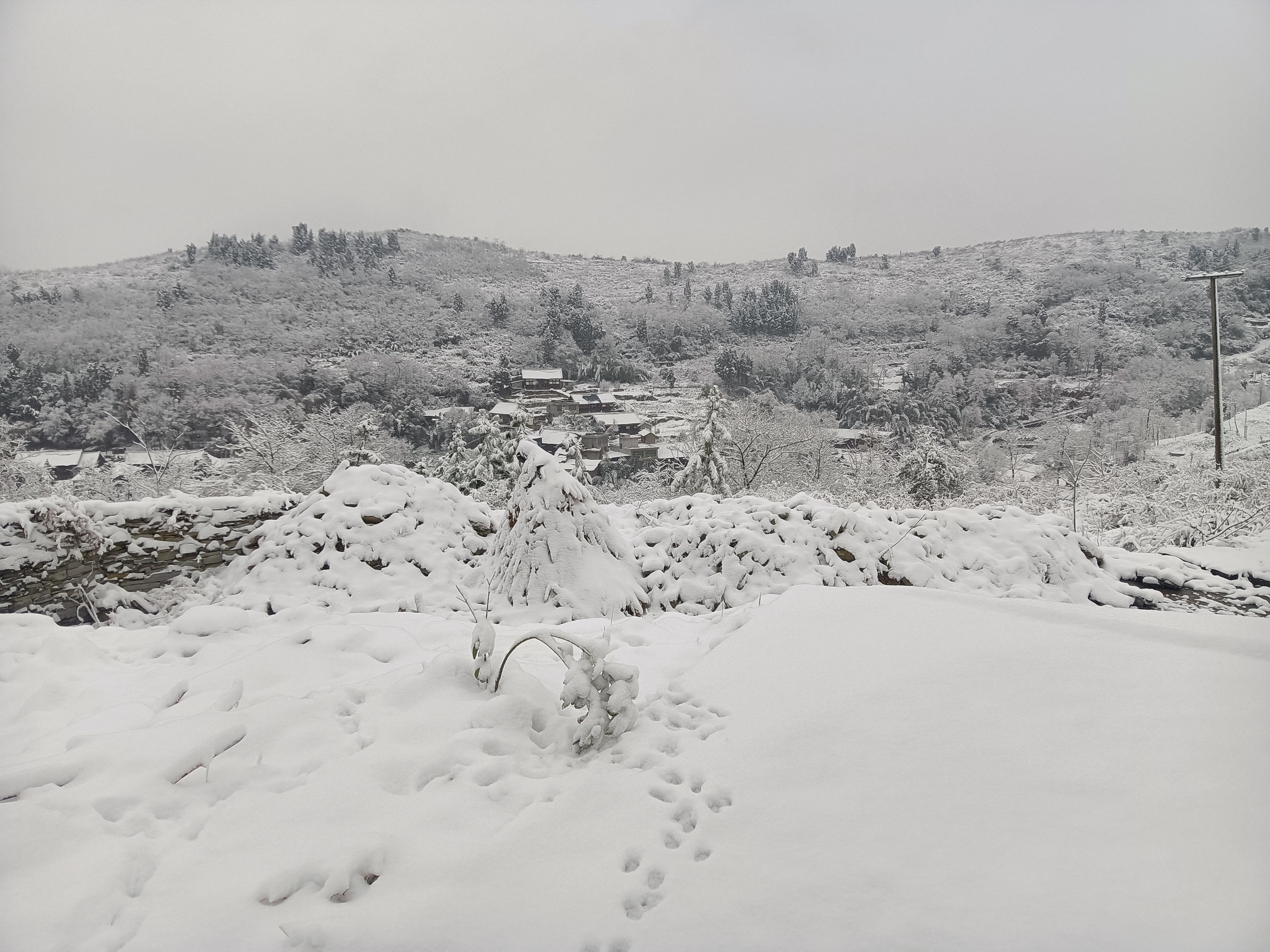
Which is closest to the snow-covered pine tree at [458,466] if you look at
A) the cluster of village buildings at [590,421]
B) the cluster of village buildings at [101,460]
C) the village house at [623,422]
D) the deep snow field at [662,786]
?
the cluster of village buildings at [590,421]

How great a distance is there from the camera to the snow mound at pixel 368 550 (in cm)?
499

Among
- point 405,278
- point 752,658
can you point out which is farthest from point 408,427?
point 405,278

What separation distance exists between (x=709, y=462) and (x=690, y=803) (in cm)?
1826

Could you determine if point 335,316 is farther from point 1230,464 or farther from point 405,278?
point 1230,464

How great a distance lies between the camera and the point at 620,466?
31.3 m

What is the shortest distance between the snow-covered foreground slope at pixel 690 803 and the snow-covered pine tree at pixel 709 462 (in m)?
17.0

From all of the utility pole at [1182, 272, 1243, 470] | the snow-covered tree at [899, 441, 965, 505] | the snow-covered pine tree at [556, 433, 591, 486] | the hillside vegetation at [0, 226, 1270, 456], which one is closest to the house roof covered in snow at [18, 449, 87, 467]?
the hillside vegetation at [0, 226, 1270, 456]

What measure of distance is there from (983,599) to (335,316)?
62.7 m

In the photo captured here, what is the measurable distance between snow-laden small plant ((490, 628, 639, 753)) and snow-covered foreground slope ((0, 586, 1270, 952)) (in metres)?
0.08

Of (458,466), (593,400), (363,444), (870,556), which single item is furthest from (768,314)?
(870,556)

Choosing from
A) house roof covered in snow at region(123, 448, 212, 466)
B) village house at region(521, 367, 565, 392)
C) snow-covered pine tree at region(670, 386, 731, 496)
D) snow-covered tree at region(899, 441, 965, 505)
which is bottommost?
snow-covered tree at region(899, 441, 965, 505)

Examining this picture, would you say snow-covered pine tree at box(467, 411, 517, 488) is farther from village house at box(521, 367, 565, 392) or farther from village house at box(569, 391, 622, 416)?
village house at box(521, 367, 565, 392)

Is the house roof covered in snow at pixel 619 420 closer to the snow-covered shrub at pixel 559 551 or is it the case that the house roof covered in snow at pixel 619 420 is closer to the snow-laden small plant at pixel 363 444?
the snow-laden small plant at pixel 363 444

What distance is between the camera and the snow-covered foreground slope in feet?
4.16
